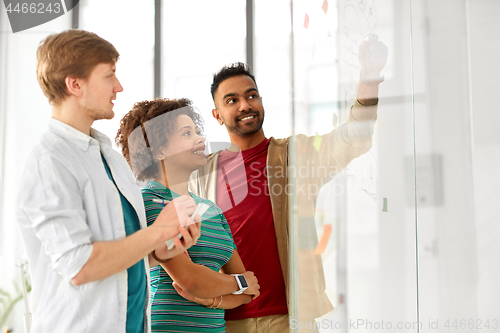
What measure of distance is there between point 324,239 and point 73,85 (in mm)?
566

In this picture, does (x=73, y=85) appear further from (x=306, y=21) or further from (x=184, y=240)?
(x=306, y=21)

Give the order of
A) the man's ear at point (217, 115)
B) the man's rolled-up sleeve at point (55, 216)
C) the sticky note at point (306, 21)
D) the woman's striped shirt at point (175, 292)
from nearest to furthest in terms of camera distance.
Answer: the man's rolled-up sleeve at point (55, 216) → the woman's striped shirt at point (175, 292) → the sticky note at point (306, 21) → the man's ear at point (217, 115)

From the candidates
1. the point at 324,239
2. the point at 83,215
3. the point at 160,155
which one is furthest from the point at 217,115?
the point at 83,215

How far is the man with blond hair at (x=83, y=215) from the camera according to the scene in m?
0.53

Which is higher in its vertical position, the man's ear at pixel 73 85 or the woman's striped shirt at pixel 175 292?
the man's ear at pixel 73 85

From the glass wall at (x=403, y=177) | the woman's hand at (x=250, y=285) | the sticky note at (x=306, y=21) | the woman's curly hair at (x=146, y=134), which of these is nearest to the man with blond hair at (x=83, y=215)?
the woman's curly hair at (x=146, y=134)

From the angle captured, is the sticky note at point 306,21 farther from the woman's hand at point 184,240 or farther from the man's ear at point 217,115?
the woman's hand at point 184,240

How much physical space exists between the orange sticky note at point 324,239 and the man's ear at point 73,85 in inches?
21.5

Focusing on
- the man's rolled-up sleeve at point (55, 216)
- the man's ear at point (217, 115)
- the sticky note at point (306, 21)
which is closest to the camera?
the man's rolled-up sleeve at point (55, 216)

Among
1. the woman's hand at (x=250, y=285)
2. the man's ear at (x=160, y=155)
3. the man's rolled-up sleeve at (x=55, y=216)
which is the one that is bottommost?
the woman's hand at (x=250, y=285)

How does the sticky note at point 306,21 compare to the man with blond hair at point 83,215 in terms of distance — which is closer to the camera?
the man with blond hair at point 83,215

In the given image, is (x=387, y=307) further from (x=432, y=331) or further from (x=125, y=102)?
(x=125, y=102)

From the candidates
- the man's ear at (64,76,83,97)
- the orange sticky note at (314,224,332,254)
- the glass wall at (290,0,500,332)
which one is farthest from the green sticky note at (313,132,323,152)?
the man's ear at (64,76,83,97)

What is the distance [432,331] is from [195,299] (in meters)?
0.51
